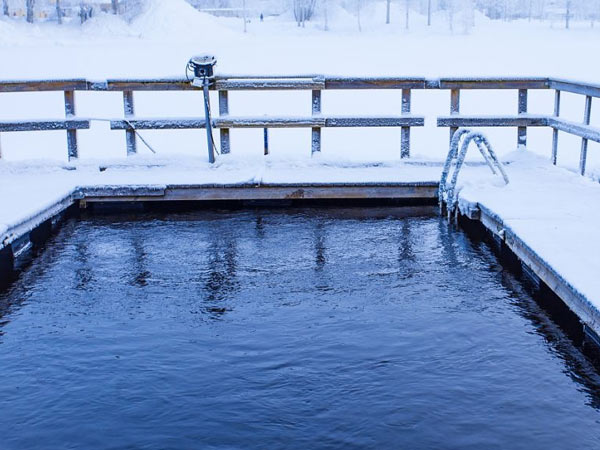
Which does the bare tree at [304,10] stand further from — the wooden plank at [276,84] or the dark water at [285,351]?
the dark water at [285,351]

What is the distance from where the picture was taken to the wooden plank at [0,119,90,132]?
1072 cm

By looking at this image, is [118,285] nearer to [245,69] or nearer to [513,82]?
[513,82]

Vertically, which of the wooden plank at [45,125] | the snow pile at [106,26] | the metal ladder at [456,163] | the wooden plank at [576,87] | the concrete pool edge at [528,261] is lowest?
the concrete pool edge at [528,261]

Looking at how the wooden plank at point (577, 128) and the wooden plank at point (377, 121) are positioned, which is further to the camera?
the wooden plank at point (377, 121)

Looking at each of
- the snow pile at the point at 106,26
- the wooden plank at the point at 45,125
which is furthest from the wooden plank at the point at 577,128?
the snow pile at the point at 106,26

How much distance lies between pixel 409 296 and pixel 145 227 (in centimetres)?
354

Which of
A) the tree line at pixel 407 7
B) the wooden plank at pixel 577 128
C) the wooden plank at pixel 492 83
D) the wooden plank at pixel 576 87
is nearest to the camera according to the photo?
the wooden plank at pixel 577 128

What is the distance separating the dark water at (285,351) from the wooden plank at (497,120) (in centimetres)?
276

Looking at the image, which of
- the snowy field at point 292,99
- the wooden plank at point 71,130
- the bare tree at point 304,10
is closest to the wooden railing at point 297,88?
the wooden plank at point 71,130

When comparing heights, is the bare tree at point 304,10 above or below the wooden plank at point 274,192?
above

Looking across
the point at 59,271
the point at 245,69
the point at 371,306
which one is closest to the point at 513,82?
the point at 371,306

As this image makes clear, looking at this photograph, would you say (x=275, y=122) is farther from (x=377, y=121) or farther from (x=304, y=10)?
(x=304, y=10)

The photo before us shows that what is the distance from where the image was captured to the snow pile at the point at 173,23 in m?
67.5

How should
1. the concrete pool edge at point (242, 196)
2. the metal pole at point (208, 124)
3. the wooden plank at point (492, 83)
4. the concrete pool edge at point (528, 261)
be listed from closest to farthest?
the concrete pool edge at point (528, 261), the concrete pool edge at point (242, 196), the metal pole at point (208, 124), the wooden plank at point (492, 83)
